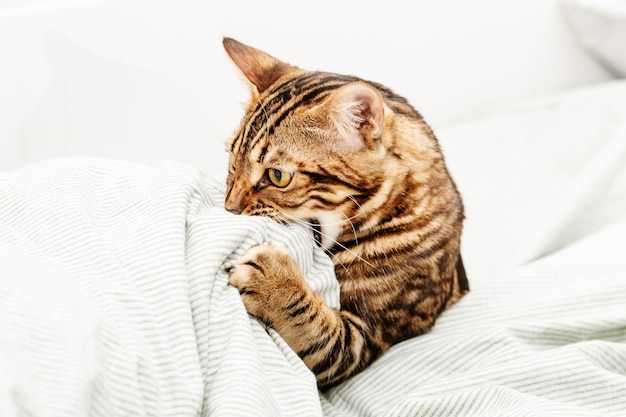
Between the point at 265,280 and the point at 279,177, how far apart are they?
0.20 m

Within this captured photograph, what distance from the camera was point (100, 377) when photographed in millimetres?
700

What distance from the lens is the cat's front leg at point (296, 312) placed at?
90 centimetres

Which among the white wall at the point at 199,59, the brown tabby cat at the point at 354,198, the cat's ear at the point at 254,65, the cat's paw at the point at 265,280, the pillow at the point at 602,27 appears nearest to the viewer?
the cat's paw at the point at 265,280

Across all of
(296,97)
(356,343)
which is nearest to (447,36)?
(296,97)

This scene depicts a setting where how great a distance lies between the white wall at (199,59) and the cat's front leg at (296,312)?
59 centimetres

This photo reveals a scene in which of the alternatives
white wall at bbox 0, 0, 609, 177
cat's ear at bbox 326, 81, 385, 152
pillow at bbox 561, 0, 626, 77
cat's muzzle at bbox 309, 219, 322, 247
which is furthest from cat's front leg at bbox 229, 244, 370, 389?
pillow at bbox 561, 0, 626, 77

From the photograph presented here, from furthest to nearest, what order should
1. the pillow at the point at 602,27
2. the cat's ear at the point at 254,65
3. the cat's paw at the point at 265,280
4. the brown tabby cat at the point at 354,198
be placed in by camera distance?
1. the pillow at the point at 602,27
2. the cat's ear at the point at 254,65
3. the brown tabby cat at the point at 354,198
4. the cat's paw at the point at 265,280

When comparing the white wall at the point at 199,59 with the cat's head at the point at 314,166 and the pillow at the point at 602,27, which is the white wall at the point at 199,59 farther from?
the cat's head at the point at 314,166

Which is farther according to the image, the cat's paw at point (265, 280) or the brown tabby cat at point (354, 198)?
the brown tabby cat at point (354, 198)

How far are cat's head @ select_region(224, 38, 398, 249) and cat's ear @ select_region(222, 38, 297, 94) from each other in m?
0.11

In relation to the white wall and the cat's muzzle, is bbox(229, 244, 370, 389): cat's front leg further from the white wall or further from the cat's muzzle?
the white wall

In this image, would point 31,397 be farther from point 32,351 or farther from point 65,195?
point 65,195

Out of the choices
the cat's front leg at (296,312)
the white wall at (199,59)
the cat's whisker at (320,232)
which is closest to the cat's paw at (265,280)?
the cat's front leg at (296,312)

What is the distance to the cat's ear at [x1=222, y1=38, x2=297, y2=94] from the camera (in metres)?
1.17
